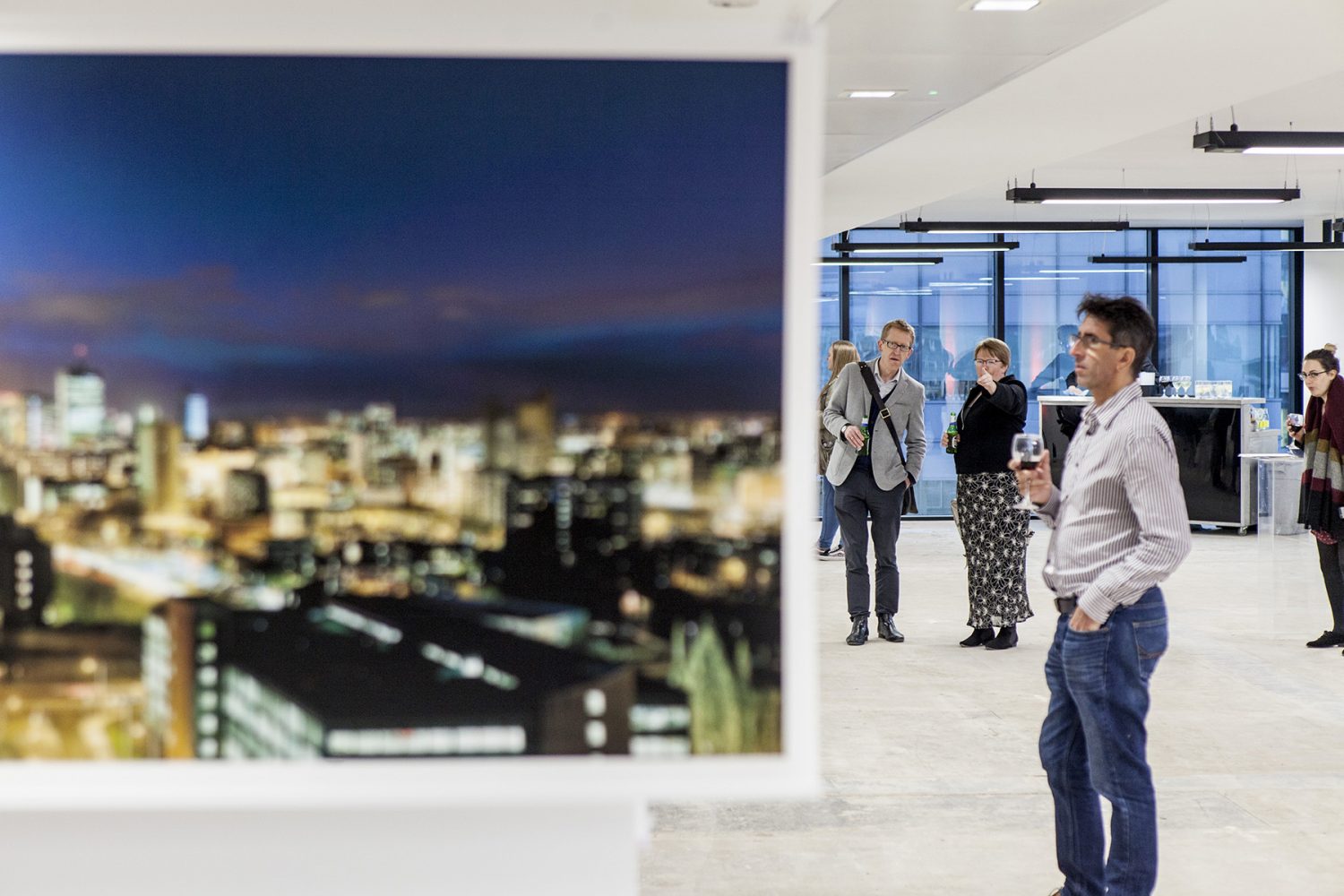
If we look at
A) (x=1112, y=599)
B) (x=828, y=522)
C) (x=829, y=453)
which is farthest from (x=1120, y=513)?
(x=828, y=522)

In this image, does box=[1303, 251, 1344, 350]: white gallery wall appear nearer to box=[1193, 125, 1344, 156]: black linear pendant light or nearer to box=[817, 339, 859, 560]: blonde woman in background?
box=[817, 339, 859, 560]: blonde woman in background

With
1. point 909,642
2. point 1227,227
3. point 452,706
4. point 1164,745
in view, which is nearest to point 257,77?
point 452,706

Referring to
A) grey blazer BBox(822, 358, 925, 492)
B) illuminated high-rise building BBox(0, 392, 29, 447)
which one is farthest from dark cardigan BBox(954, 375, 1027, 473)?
illuminated high-rise building BBox(0, 392, 29, 447)

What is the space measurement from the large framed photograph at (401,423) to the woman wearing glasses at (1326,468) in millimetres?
5371

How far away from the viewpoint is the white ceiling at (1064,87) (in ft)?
17.6

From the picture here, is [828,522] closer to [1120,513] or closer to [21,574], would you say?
[1120,513]

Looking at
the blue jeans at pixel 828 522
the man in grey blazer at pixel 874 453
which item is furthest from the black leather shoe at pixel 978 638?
the blue jeans at pixel 828 522

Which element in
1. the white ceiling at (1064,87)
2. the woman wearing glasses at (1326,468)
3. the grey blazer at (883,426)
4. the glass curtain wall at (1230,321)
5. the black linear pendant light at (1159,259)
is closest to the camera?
the white ceiling at (1064,87)

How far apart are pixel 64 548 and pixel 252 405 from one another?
344 mm

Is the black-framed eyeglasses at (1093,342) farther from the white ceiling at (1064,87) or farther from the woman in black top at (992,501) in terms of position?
the woman in black top at (992,501)

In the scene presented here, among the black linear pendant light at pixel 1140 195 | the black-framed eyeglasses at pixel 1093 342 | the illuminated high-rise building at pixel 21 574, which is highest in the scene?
the black linear pendant light at pixel 1140 195

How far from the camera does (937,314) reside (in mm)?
15281

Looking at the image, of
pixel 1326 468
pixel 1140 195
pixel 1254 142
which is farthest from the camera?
pixel 1140 195

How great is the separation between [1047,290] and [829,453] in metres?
6.96
